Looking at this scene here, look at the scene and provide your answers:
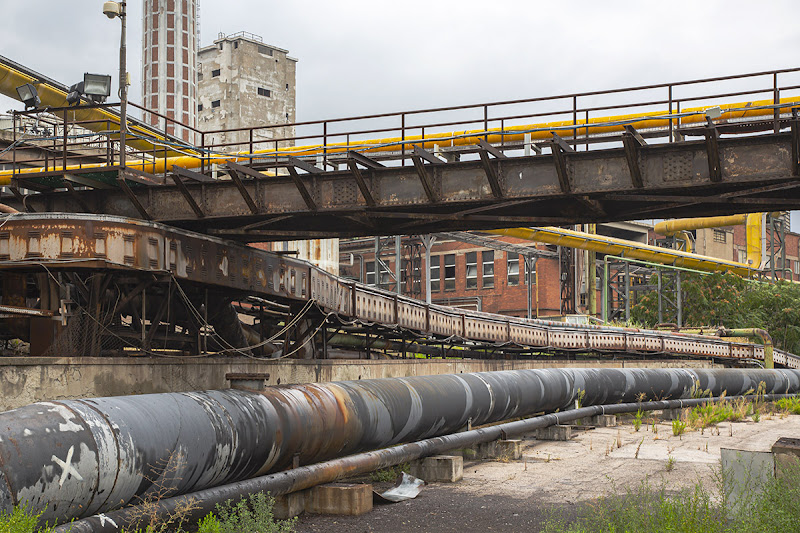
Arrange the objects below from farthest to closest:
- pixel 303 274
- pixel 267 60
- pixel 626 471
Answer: pixel 267 60, pixel 303 274, pixel 626 471

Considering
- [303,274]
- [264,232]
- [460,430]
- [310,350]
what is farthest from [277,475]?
[310,350]

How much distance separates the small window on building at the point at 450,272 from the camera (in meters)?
73.6

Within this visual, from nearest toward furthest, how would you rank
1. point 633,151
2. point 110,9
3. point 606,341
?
1. point 633,151
2. point 110,9
3. point 606,341

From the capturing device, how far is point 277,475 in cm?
982

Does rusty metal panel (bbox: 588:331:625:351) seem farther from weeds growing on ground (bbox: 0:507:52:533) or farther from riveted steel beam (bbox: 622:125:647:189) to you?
weeds growing on ground (bbox: 0:507:52:533)

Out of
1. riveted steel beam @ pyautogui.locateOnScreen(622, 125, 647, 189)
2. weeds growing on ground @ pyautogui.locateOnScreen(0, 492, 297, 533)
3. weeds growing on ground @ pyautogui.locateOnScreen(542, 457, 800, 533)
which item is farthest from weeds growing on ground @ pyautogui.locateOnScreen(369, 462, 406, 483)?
riveted steel beam @ pyautogui.locateOnScreen(622, 125, 647, 189)

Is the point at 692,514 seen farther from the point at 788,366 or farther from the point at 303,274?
the point at 788,366

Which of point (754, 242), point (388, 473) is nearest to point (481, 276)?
point (754, 242)

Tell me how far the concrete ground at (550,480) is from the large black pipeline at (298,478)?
1.64 ft

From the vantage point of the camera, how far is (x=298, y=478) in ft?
33.0

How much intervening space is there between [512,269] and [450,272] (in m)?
5.65

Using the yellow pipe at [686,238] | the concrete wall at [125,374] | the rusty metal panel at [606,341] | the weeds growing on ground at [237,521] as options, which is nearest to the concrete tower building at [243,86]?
the yellow pipe at [686,238]

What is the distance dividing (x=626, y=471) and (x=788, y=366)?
4062 centimetres

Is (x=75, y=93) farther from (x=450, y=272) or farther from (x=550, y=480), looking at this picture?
(x=450, y=272)
